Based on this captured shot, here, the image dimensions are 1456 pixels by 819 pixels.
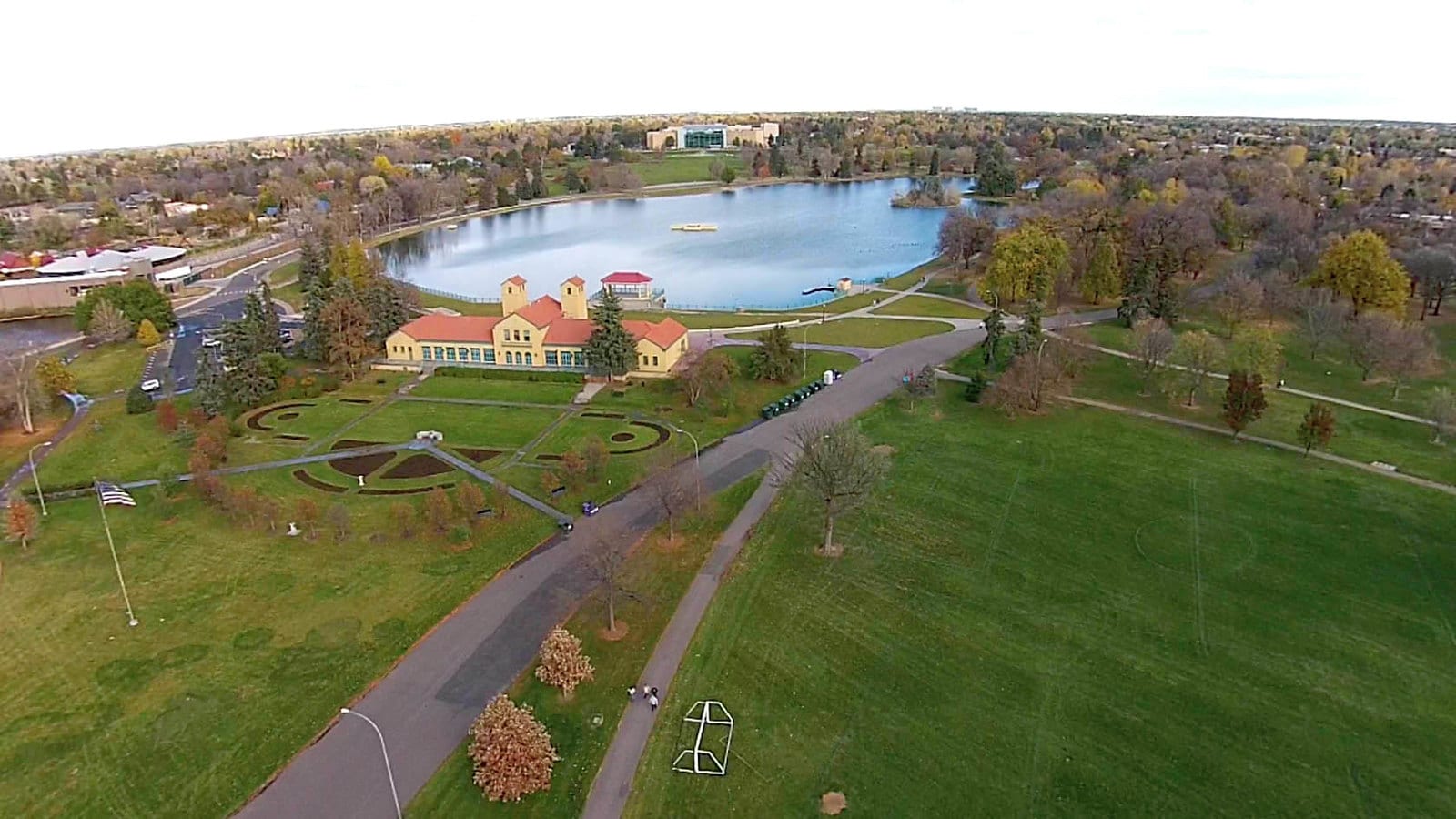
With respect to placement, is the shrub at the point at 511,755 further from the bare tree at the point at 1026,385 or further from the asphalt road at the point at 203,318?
the asphalt road at the point at 203,318

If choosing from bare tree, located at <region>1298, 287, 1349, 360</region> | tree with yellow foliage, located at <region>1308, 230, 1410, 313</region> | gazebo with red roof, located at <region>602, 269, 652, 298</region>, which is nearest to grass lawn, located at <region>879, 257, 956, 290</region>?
gazebo with red roof, located at <region>602, 269, 652, 298</region>

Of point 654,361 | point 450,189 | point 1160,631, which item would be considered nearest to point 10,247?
point 450,189

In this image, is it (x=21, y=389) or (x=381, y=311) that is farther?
(x=381, y=311)

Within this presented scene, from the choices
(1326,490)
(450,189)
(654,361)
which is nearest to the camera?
(1326,490)

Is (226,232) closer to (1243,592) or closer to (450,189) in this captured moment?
(450,189)

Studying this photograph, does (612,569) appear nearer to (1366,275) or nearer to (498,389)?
(498,389)

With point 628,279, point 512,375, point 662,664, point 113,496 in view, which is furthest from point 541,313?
point 662,664
